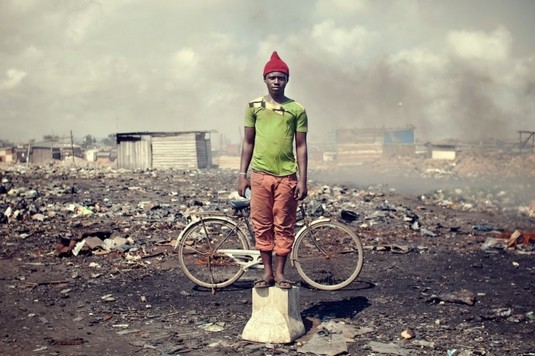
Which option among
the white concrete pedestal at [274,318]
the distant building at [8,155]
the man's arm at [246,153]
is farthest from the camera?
the distant building at [8,155]

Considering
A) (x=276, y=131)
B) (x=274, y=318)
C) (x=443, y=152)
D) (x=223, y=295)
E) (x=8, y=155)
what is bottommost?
(x=223, y=295)

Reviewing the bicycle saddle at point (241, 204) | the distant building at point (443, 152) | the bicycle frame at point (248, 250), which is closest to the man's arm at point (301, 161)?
the bicycle frame at point (248, 250)

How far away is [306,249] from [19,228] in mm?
6691

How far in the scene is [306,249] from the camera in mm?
5016

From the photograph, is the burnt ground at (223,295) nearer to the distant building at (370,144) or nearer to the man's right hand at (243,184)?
the man's right hand at (243,184)

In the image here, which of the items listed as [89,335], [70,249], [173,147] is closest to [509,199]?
[70,249]

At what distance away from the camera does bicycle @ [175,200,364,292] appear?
16.6ft

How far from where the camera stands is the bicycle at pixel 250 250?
5059 mm

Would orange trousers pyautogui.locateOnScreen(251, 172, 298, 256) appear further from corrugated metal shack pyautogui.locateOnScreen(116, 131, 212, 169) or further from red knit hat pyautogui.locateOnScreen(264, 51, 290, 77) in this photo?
corrugated metal shack pyautogui.locateOnScreen(116, 131, 212, 169)

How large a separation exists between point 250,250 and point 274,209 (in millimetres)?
1256

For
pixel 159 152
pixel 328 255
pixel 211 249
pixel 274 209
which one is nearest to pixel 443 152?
pixel 159 152

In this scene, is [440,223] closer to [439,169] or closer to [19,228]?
[19,228]

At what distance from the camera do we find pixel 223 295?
5.10 metres

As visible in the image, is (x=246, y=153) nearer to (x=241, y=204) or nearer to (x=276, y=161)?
(x=276, y=161)
